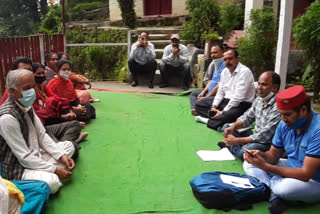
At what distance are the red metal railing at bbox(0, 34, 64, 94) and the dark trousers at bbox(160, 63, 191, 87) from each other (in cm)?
269

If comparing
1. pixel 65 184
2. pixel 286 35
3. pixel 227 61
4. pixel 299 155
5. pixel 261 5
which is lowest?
pixel 65 184

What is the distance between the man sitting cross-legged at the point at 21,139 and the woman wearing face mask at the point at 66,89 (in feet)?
6.17

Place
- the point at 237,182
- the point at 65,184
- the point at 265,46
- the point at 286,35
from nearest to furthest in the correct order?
1. the point at 237,182
2. the point at 65,184
3. the point at 286,35
4. the point at 265,46

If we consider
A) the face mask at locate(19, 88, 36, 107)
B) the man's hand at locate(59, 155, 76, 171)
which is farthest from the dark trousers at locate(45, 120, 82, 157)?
the face mask at locate(19, 88, 36, 107)

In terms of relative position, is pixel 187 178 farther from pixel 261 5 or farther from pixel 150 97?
pixel 261 5

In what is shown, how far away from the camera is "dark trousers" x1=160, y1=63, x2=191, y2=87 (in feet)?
25.3

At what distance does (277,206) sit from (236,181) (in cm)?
39

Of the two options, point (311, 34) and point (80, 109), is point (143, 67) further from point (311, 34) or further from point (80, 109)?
point (311, 34)

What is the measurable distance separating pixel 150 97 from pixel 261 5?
140 inches

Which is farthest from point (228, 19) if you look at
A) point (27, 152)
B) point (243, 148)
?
point (27, 152)

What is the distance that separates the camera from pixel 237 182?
113 inches

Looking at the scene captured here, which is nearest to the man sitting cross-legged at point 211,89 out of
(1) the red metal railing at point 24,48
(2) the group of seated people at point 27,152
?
(2) the group of seated people at point 27,152

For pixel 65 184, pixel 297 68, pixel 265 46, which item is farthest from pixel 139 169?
pixel 297 68

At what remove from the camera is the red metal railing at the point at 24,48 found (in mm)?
5641
